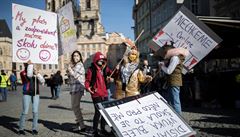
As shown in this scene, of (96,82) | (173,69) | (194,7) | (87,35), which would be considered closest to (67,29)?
(96,82)

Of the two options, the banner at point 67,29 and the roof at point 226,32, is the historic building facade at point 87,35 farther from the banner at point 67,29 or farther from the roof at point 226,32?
the banner at point 67,29

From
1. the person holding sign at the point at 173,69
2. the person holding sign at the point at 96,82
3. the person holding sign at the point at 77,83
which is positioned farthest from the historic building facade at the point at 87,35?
the person holding sign at the point at 173,69

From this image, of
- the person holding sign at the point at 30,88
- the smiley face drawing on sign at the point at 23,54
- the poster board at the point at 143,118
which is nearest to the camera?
the poster board at the point at 143,118

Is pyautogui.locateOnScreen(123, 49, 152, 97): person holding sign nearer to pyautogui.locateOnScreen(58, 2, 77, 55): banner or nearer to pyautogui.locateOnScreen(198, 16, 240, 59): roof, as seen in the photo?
pyautogui.locateOnScreen(58, 2, 77, 55): banner

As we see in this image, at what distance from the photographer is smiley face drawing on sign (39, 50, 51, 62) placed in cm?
808

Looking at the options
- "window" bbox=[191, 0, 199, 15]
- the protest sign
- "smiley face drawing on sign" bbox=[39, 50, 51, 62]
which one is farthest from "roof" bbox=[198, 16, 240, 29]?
"window" bbox=[191, 0, 199, 15]

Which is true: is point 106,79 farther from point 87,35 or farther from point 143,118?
point 87,35

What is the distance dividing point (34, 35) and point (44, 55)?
0.52 m

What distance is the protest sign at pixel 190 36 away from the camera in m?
6.86

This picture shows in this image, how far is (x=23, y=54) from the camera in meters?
7.74

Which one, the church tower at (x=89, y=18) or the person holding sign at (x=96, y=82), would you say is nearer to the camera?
the person holding sign at (x=96, y=82)

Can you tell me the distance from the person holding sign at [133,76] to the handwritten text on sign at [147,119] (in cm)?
165

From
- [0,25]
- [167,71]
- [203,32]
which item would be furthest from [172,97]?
[0,25]

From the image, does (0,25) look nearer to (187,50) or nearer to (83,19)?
(83,19)
